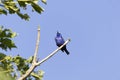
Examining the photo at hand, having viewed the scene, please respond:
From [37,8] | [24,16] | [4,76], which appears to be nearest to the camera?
[4,76]

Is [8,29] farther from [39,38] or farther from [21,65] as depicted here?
[39,38]

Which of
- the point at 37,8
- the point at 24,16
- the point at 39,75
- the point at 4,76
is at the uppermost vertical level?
the point at 4,76

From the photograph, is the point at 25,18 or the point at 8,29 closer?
the point at 25,18

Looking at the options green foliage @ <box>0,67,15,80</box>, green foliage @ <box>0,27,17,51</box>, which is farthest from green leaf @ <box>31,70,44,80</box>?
green foliage @ <box>0,67,15,80</box>

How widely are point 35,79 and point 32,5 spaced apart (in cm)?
315

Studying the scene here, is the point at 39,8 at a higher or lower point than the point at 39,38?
lower

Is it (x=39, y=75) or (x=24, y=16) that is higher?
(x=24, y=16)

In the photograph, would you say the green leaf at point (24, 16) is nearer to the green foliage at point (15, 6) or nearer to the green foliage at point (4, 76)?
the green foliage at point (15, 6)

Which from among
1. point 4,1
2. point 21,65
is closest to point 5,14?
point 4,1

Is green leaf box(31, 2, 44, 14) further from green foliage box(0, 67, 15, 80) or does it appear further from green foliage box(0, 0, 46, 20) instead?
green foliage box(0, 67, 15, 80)

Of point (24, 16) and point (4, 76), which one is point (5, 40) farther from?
point (4, 76)

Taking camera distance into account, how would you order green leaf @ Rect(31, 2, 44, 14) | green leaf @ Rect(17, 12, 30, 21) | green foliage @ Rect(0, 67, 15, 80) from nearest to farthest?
1. green foliage @ Rect(0, 67, 15, 80)
2. green leaf @ Rect(31, 2, 44, 14)
3. green leaf @ Rect(17, 12, 30, 21)

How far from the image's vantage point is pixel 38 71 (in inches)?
557

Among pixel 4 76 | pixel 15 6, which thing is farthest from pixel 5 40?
pixel 4 76
